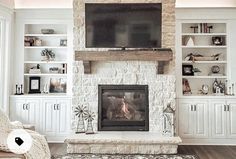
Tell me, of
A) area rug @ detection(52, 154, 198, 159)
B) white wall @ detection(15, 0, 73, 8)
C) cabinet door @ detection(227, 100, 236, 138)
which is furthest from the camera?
white wall @ detection(15, 0, 73, 8)

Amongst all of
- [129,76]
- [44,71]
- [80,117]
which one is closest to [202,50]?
[129,76]

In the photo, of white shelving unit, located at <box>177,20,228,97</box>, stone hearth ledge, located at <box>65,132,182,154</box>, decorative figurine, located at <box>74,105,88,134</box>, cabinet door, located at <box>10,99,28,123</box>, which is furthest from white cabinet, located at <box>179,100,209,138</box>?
cabinet door, located at <box>10,99,28,123</box>

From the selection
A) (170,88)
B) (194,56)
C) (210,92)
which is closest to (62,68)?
(170,88)

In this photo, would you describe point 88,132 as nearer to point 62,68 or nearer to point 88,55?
point 88,55

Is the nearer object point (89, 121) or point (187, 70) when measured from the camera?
point (89, 121)

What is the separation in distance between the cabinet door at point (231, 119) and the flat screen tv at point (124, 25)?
189 centimetres

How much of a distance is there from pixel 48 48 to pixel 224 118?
3.88m

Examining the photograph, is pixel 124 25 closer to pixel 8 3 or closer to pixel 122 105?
pixel 122 105

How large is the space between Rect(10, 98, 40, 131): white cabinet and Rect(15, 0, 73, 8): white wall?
6.49 ft

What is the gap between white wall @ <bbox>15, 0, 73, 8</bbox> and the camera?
6.29 m

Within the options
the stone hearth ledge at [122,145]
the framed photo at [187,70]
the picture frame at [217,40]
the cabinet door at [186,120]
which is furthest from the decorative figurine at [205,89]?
the stone hearth ledge at [122,145]

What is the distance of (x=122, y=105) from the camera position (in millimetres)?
5664

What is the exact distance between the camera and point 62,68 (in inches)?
254

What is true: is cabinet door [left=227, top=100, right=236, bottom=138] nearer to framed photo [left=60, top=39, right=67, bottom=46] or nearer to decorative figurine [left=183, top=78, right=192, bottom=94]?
decorative figurine [left=183, top=78, right=192, bottom=94]
